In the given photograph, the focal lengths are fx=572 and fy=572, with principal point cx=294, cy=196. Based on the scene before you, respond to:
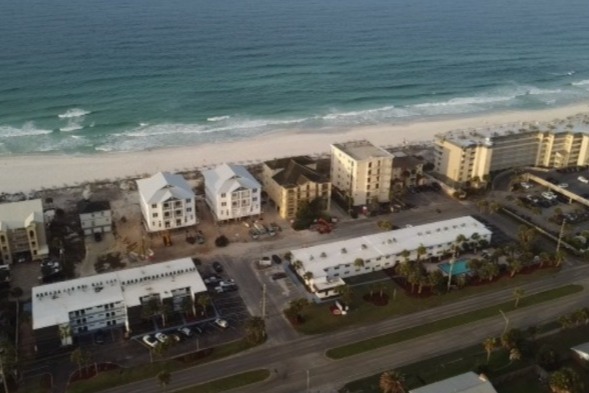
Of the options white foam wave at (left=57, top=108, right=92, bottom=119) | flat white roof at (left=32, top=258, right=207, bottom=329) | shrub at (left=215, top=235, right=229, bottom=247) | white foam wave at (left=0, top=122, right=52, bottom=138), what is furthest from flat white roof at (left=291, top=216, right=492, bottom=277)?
white foam wave at (left=57, top=108, right=92, bottom=119)

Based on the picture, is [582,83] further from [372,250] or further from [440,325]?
[440,325]

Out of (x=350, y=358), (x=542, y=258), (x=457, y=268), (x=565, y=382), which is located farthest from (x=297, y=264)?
(x=565, y=382)

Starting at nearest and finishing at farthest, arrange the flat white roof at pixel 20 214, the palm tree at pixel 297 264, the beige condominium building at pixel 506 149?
the palm tree at pixel 297 264 → the flat white roof at pixel 20 214 → the beige condominium building at pixel 506 149

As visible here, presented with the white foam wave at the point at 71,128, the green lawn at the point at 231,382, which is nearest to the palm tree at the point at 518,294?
the green lawn at the point at 231,382

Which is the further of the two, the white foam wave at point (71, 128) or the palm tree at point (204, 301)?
the white foam wave at point (71, 128)

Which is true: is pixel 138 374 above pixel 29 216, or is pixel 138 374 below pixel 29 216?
below

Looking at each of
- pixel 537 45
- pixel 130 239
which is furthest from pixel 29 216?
pixel 537 45

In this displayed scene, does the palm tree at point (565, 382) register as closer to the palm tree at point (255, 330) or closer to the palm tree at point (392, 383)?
the palm tree at point (392, 383)

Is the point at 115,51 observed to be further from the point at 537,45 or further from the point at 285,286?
the point at 537,45
